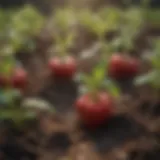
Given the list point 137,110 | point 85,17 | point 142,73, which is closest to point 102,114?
point 137,110

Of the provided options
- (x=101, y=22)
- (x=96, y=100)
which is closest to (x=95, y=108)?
(x=96, y=100)

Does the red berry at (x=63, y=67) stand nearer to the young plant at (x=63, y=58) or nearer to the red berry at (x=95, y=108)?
the young plant at (x=63, y=58)

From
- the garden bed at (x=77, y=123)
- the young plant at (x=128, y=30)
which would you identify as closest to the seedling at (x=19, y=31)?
the garden bed at (x=77, y=123)

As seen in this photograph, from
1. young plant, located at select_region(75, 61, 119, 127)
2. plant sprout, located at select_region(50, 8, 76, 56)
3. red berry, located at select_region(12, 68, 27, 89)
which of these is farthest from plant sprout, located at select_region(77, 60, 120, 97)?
plant sprout, located at select_region(50, 8, 76, 56)

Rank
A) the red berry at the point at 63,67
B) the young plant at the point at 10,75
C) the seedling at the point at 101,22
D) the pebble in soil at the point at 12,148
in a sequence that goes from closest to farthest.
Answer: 1. the pebble in soil at the point at 12,148
2. the young plant at the point at 10,75
3. the red berry at the point at 63,67
4. the seedling at the point at 101,22

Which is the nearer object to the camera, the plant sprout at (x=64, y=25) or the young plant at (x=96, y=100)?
the young plant at (x=96, y=100)

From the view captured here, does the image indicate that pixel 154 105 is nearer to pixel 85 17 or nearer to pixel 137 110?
pixel 137 110
